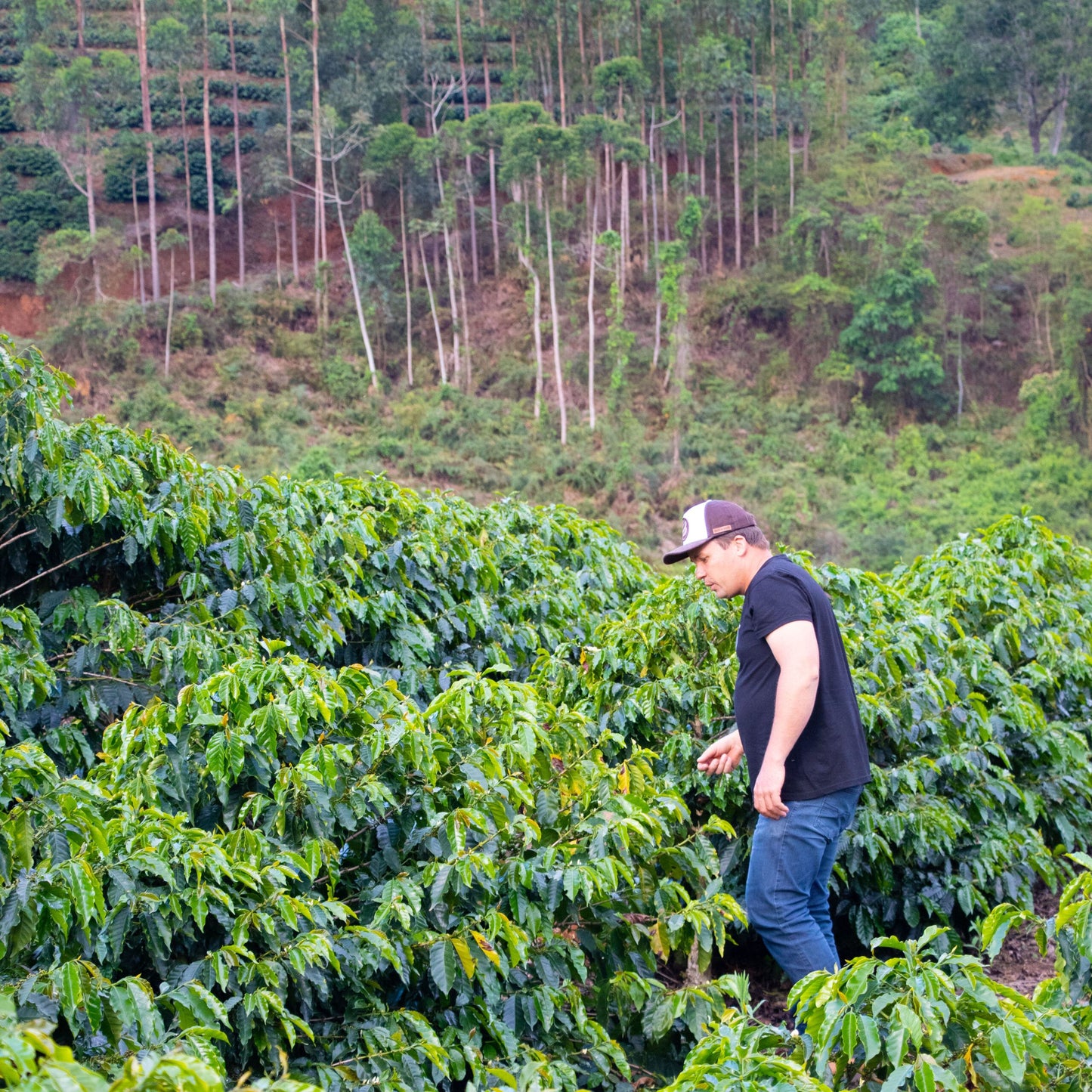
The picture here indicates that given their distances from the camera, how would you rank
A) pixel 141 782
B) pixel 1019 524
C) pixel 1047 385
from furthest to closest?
pixel 1047 385
pixel 1019 524
pixel 141 782

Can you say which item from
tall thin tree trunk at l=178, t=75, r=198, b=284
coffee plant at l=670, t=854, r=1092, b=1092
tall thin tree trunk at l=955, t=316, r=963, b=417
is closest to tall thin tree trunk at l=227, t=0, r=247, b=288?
tall thin tree trunk at l=178, t=75, r=198, b=284

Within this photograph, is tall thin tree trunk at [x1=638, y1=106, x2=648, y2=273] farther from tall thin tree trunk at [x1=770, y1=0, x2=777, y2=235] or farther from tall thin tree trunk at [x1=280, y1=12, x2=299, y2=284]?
tall thin tree trunk at [x1=280, y1=12, x2=299, y2=284]

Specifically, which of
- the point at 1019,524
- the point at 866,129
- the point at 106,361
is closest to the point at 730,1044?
the point at 1019,524

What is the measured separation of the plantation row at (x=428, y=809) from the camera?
2.13m

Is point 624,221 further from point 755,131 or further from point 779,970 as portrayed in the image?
point 779,970

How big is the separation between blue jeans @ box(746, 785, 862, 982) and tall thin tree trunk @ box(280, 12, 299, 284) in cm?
3012

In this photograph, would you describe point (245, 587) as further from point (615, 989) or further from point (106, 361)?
point (106, 361)

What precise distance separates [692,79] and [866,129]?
6.16 m

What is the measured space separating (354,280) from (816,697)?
28.4 metres

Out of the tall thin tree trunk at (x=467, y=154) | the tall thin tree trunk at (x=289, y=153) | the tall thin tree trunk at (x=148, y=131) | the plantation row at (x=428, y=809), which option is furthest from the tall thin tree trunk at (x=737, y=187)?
the plantation row at (x=428, y=809)

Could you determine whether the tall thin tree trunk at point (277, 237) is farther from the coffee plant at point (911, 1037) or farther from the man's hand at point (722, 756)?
the coffee plant at point (911, 1037)

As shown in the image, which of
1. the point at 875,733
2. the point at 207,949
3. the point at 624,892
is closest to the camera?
the point at 207,949

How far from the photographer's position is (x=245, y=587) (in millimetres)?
4074

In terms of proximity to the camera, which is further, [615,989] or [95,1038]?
[615,989]
